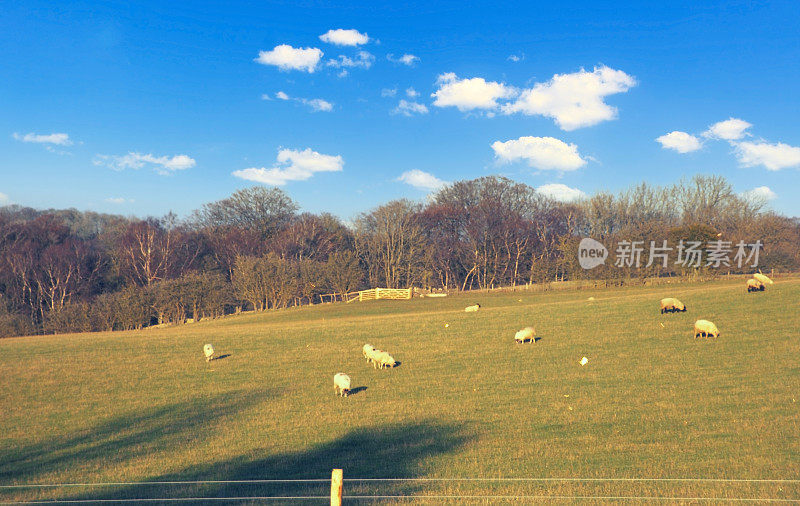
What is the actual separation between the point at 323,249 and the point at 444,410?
81396 millimetres

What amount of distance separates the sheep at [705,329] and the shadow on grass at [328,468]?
62.0 feet

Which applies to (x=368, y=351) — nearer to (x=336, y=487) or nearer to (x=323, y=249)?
(x=336, y=487)

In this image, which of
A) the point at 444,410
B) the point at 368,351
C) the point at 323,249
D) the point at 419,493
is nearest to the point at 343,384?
the point at 444,410

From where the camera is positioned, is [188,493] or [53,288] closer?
[188,493]

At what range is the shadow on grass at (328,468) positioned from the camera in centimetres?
1295

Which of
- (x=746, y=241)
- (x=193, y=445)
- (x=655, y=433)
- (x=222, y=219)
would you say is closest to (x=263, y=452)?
(x=193, y=445)

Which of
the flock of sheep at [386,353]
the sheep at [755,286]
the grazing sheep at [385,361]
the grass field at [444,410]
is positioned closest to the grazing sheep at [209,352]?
the flock of sheep at [386,353]

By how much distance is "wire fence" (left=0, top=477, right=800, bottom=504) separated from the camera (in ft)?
37.0

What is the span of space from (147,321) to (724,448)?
217 feet

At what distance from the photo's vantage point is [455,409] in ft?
67.0

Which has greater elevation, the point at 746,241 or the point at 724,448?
the point at 746,241

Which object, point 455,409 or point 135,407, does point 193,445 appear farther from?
point 455,409

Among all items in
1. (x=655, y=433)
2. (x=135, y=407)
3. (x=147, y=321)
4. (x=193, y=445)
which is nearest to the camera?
(x=655, y=433)

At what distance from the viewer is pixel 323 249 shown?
326 feet
